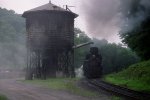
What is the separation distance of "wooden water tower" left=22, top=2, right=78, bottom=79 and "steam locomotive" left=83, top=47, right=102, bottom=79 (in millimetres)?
2703

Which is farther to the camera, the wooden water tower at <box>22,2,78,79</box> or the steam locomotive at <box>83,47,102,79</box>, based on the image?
the wooden water tower at <box>22,2,78,79</box>

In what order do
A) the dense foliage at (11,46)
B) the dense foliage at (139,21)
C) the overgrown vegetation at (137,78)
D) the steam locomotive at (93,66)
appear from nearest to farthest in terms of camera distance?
the dense foliage at (139,21), the overgrown vegetation at (137,78), the steam locomotive at (93,66), the dense foliage at (11,46)

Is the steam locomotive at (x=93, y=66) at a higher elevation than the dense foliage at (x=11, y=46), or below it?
below

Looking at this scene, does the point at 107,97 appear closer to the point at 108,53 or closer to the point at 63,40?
the point at 63,40

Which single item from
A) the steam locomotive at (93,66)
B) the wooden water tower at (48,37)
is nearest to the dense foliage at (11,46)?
the wooden water tower at (48,37)

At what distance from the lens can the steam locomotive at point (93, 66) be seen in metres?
34.9

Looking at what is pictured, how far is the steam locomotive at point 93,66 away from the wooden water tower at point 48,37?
270 cm

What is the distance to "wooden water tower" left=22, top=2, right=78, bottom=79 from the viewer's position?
118 feet

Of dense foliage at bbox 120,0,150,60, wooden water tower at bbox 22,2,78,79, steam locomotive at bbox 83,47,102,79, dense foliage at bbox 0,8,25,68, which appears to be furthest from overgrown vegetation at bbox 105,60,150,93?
dense foliage at bbox 0,8,25,68

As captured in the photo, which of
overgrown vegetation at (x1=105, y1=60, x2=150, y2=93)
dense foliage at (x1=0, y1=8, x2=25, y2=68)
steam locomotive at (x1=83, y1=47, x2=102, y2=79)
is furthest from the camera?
dense foliage at (x1=0, y1=8, x2=25, y2=68)

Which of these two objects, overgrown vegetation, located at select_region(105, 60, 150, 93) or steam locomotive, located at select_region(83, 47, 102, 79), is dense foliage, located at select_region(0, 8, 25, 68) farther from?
overgrown vegetation, located at select_region(105, 60, 150, 93)

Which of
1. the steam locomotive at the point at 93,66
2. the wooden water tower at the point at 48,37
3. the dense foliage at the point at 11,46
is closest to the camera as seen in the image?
the steam locomotive at the point at 93,66

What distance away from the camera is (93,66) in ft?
116

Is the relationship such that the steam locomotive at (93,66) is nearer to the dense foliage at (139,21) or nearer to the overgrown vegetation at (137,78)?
the overgrown vegetation at (137,78)
